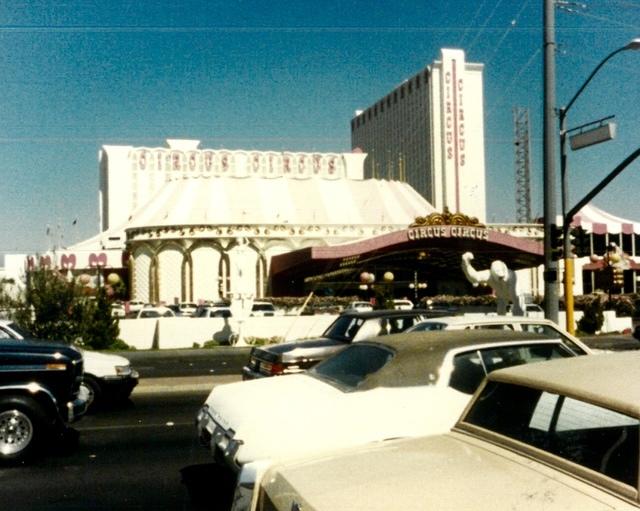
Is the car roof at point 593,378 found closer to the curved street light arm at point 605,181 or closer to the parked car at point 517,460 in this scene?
the parked car at point 517,460

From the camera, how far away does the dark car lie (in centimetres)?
1059

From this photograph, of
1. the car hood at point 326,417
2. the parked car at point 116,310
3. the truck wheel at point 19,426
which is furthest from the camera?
the parked car at point 116,310

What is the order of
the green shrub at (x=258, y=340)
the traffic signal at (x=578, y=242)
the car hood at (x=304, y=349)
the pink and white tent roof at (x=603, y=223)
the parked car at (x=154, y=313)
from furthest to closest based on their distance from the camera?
the pink and white tent roof at (x=603, y=223)
the parked car at (x=154, y=313)
the green shrub at (x=258, y=340)
the traffic signal at (x=578, y=242)
the car hood at (x=304, y=349)

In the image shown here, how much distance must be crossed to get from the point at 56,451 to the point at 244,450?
14.5ft

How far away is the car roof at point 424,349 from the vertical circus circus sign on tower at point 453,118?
8760 cm

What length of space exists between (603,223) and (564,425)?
6993 cm

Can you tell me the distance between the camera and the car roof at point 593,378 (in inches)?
138

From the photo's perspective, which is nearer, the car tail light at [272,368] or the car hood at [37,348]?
the car hood at [37,348]

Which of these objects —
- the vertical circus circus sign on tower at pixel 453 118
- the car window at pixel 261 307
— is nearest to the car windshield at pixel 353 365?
the car window at pixel 261 307

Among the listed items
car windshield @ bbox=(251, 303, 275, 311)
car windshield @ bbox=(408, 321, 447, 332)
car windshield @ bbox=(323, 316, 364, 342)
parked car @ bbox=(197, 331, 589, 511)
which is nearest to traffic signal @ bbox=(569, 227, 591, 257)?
car windshield @ bbox=(323, 316, 364, 342)

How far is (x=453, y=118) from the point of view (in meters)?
92.8

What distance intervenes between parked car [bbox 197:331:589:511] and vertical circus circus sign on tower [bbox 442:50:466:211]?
87637 mm

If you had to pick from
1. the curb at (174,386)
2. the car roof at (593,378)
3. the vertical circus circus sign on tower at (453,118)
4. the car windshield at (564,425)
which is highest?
the vertical circus circus sign on tower at (453,118)

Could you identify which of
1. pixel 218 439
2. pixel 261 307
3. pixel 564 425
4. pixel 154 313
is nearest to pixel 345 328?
pixel 218 439
